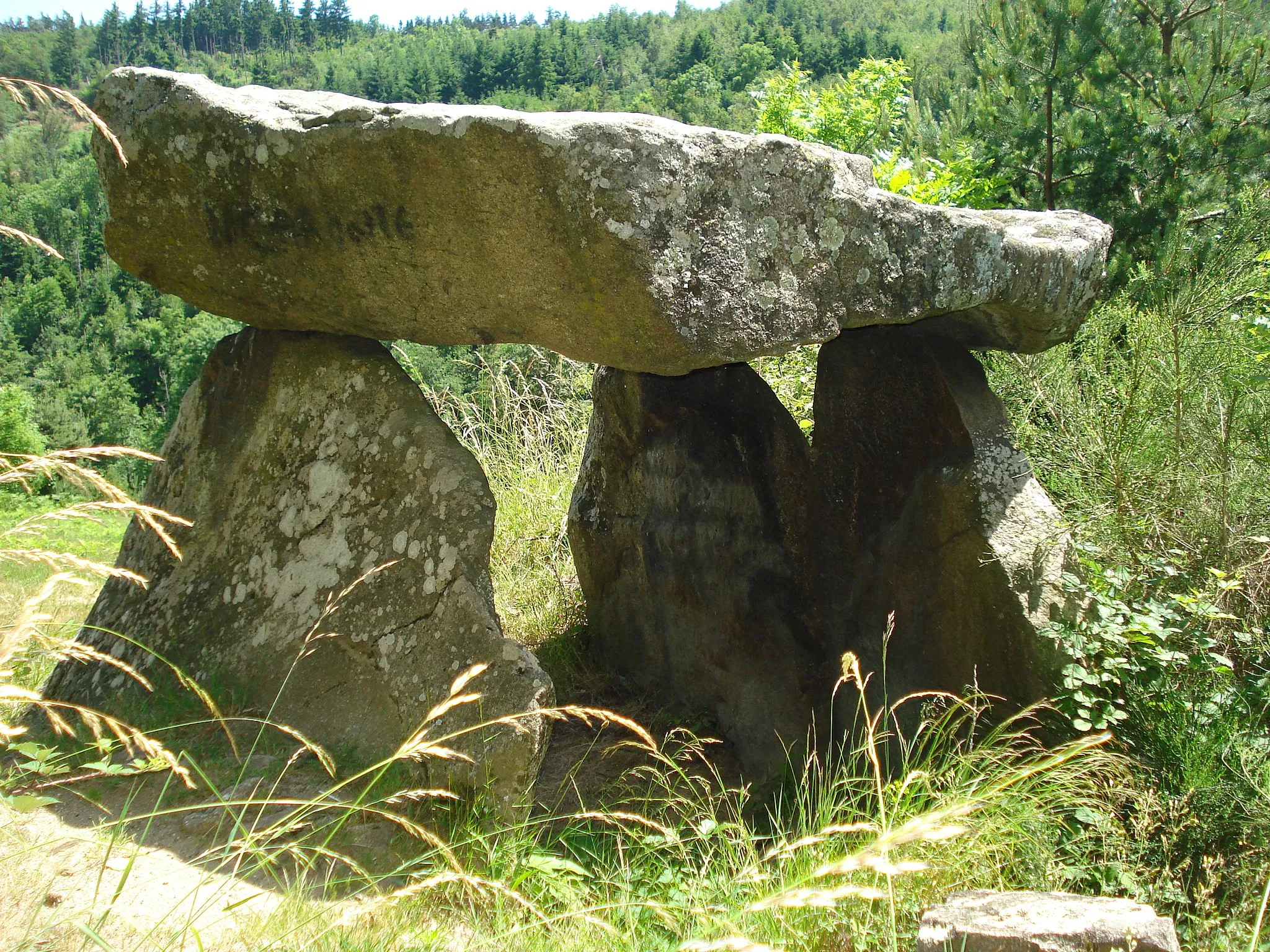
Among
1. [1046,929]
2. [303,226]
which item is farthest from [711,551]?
[1046,929]

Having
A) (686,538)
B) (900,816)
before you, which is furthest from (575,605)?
(900,816)

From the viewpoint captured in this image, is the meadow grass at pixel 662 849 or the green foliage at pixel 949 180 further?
the green foliage at pixel 949 180

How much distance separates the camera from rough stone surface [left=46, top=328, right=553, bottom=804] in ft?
9.30

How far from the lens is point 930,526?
11.0 ft

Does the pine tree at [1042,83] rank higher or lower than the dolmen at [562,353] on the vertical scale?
higher

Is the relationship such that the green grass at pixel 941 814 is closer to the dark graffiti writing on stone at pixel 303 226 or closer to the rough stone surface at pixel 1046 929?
the rough stone surface at pixel 1046 929

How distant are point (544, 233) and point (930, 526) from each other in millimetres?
1657

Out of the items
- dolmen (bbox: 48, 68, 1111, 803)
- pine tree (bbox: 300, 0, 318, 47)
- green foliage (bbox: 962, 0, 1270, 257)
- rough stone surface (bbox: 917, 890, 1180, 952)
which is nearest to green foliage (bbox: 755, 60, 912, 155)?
green foliage (bbox: 962, 0, 1270, 257)

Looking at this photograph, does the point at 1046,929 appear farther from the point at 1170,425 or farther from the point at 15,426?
the point at 15,426

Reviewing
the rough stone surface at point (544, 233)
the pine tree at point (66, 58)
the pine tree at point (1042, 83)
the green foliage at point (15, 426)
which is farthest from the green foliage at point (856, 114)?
the pine tree at point (66, 58)

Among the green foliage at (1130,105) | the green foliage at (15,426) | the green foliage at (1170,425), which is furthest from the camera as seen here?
the green foliage at (15,426)

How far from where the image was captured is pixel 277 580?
3.17 metres

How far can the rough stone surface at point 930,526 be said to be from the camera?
3.03 meters

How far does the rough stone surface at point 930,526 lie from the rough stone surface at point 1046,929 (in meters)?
1.16
